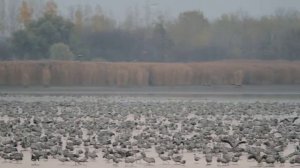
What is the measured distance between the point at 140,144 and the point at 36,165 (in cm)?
382

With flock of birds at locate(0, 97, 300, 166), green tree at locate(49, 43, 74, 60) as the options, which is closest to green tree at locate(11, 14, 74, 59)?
green tree at locate(49, 43, 74, 60)

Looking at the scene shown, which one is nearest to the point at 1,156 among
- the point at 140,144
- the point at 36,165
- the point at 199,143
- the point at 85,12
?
the point at 36,165

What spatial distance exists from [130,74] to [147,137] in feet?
135

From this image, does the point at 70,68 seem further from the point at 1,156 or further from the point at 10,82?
the point at 1,156

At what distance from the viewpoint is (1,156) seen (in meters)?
21.0

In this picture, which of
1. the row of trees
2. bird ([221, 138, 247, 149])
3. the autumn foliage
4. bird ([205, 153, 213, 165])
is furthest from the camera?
the row of trees

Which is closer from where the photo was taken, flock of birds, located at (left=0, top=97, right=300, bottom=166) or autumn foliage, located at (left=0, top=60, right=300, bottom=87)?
flock of birds, located at (left=0, top=97, right=300, bottom=166)

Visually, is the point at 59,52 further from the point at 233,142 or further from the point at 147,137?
the point at 233,142

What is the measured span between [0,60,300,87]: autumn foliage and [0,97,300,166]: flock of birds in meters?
27.9

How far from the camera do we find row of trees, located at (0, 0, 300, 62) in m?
77.2

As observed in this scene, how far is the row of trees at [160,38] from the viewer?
7725cm

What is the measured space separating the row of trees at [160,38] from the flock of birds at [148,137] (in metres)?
41.1

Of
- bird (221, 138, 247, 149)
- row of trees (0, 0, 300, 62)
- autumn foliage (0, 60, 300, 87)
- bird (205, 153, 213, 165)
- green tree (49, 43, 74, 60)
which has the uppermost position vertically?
row of trees (0, 0, 300, 62)

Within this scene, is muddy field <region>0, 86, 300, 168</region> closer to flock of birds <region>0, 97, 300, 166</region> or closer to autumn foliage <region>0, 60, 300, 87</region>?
flock of birds <region>0, 97, 300, 166</region>
